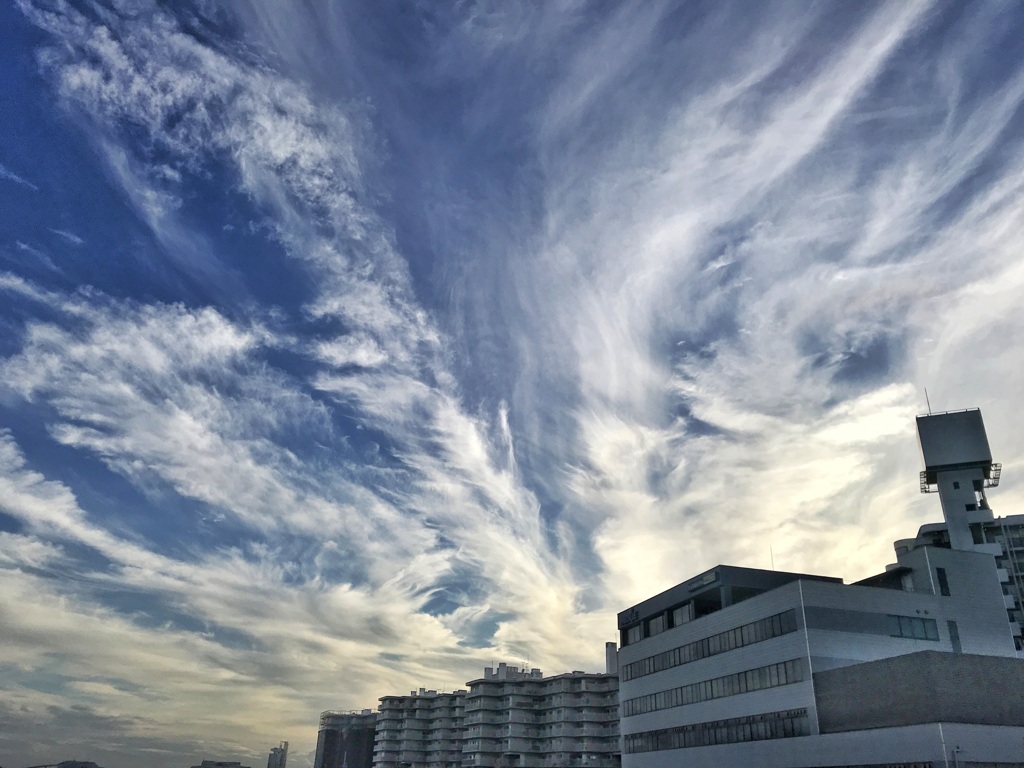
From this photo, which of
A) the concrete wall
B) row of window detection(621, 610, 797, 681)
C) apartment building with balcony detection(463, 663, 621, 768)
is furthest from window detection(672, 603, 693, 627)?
apartment building with balcony detection(463, 663, 621, 768)

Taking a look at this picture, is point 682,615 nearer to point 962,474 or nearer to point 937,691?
point 937,691

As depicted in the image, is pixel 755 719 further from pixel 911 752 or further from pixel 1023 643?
pixel 1023 643

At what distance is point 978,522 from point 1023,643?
2073 cm

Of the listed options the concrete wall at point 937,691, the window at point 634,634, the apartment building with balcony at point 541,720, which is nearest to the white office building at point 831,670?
the concrete wall at point 937,691

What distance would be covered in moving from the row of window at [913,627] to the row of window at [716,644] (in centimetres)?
1091

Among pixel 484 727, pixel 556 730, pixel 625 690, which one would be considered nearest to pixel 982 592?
pixel 625 690

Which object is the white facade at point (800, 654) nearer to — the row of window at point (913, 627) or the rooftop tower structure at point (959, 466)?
the row of window at point (913, 627)

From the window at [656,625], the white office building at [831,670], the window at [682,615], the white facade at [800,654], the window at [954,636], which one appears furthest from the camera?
the window at [656,625]

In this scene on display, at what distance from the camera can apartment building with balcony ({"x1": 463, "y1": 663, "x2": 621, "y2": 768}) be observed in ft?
527

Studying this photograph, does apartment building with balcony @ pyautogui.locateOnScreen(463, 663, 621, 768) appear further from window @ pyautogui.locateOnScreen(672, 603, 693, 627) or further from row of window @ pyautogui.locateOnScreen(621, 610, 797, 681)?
window @ pyautogui.locateOnScreen(672, 603, 693, 627)

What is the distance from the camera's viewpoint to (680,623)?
93.6m

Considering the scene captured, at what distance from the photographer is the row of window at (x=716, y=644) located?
74.2 m

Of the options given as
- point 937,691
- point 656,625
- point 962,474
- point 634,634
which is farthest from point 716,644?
point 962,474

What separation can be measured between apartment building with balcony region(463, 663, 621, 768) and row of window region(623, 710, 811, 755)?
64.0 m
